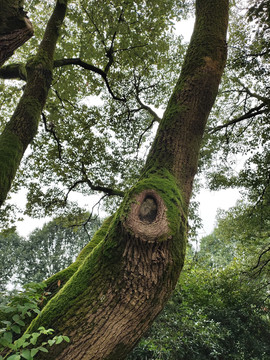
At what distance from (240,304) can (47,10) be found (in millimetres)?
12751

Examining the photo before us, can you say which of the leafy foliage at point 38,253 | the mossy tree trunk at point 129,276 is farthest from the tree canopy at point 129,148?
the leafy foliage at point 38,253

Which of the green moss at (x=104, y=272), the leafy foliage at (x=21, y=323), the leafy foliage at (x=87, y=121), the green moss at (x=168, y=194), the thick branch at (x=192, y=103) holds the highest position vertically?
the leafy foliage at (x=87, y=121)

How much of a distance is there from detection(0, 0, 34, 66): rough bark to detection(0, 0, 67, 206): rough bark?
31.3 inches

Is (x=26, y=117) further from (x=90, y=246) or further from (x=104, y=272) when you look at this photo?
(x=104, y=272)

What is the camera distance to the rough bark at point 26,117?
338 centimetres

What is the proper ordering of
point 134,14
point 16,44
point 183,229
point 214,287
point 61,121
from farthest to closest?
point 214,287
point 61,121
point 134,14
point 16,44
point 183,229

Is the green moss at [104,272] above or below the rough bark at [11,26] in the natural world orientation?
below

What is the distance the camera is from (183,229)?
5.69ft

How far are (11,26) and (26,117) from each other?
1.26 metres

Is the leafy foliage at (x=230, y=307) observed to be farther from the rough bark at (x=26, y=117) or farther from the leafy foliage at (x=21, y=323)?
the leafy foliage at (x=21, y=323)

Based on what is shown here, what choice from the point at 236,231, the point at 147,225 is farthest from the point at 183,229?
the point at 236,231

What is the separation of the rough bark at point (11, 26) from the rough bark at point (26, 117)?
0.80 metres

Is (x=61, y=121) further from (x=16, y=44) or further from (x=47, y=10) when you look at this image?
(x=16, y=44)

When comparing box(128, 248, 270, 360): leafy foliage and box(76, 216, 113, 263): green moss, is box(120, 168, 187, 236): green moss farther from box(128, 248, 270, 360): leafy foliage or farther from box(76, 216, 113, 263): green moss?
box(128, 248, 270, 360): leafy foliage
